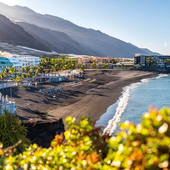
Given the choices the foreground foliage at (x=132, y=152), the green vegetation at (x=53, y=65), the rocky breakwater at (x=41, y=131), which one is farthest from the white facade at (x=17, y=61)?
the foreground foliage at (x=132, y=152)

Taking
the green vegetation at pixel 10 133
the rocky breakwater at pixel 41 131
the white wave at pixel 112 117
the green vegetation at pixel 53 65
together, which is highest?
the green vegetation at pixel 53 65

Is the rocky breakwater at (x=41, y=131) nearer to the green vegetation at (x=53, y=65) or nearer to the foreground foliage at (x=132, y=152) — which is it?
the foreground foliage at (x=132, y=152)

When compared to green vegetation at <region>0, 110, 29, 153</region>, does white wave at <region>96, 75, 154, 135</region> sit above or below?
below

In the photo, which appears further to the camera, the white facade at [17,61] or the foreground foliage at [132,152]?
the white facade at [17,61]

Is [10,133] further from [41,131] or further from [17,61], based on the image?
[17,61]

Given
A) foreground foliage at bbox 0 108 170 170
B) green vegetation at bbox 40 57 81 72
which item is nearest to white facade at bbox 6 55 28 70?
green vegetation at bbox 40 57 81 72

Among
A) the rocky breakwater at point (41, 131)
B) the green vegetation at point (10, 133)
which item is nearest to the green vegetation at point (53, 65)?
the rocky breakwater at point (41, 131)

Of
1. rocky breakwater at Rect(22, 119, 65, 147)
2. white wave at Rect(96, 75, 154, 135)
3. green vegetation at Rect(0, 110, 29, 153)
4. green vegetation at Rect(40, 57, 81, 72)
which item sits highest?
green vegetation at Rect(40, 57, 81, 72)

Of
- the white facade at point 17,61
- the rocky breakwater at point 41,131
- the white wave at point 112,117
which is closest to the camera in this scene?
the rocky breakwater at point 41,131

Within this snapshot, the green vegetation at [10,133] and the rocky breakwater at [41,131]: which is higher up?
the green vegetation at [10,133]

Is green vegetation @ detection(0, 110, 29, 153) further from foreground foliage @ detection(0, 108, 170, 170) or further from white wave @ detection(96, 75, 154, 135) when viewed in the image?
white wave @ detection(96, 75, 154, 135)

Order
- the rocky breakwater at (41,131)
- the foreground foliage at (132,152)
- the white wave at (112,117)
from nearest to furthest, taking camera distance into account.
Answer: the foreground foliage at (132,152), the rocky breakwater at (41,131), the white wave at (112,117)

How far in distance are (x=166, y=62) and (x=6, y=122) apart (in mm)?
182213

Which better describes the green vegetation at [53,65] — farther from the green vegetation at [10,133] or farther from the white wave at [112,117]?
the green vegetation at [10,133]
